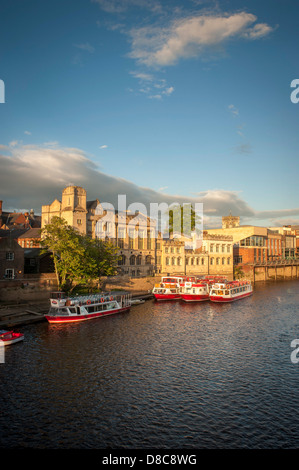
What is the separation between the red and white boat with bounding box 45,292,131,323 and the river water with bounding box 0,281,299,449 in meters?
2.96

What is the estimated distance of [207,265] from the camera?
363 feet

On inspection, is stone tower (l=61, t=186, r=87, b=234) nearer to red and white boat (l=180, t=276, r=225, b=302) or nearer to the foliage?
red and white boat (l=180, t=276, r=225, b=302)

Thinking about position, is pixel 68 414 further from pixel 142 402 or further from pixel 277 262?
pixel 277 262

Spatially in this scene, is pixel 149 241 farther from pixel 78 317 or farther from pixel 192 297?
pixel 78 317

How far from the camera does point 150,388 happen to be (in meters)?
29.6

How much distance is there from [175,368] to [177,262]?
7012 cm

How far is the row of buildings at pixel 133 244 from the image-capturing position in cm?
7438

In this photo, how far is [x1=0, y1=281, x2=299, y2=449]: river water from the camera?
22.6 m

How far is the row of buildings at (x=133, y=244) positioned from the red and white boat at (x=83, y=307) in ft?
46.1

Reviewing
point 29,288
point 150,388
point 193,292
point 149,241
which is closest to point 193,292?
point 193,292

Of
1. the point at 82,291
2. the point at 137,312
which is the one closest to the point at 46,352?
the point at 137,312

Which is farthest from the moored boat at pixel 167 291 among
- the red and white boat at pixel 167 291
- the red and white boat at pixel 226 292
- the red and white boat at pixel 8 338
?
the red and white boat at pixel 8 338

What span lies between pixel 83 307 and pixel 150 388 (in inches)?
1114

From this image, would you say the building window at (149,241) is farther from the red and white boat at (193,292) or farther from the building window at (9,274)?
the building window at (9,274)
